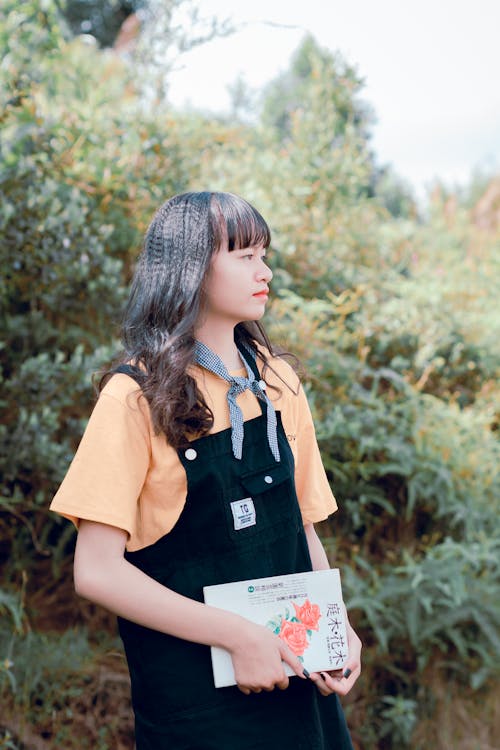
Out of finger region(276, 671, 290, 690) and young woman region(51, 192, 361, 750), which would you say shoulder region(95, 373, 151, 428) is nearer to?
young woman region(51, 192, 361, 750)

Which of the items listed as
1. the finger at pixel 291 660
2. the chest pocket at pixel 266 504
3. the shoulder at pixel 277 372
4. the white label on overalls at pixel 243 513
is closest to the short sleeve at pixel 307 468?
the shoulder at pixel 277 372

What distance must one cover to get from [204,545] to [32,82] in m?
2.55

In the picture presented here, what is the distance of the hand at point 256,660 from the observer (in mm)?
1432

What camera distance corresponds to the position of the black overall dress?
1.50 metres

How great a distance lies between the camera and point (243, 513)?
1.55 m

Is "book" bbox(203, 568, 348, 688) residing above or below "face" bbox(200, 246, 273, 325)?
below

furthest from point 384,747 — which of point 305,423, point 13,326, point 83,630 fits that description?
point 13,326

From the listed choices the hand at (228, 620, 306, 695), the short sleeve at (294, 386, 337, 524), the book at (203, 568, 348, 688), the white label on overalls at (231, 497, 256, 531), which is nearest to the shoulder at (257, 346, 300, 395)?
the short sleeve at (294, 386, 337, 524)

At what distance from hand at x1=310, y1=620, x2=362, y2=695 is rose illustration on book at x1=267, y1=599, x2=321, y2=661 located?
2.1 inches

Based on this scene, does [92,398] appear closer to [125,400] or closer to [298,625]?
[125,400]

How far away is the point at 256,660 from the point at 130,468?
0.41m

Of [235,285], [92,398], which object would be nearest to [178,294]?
[235,285]

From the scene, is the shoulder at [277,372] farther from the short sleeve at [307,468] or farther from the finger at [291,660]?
the finger at [291,660]

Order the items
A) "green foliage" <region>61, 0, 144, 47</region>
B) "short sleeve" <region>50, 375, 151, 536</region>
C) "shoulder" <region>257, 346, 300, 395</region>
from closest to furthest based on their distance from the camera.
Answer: "short sleeve" <region>50, 375, 151, 536</region>
"shoulder" <region>257, 346, 300, 395</region>
"green foliage" <region>61, 0, 144, 47</region>
